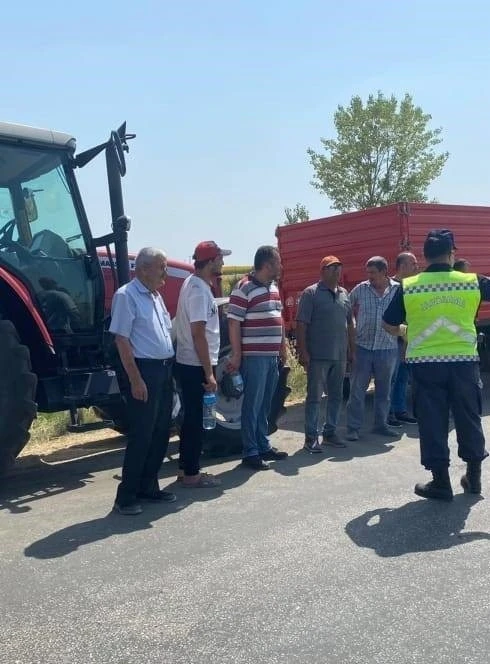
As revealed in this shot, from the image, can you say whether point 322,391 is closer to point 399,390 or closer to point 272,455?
point 272,455

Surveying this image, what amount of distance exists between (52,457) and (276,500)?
2682 millimetres

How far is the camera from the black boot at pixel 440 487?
4.88 m

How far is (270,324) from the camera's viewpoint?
233 inches

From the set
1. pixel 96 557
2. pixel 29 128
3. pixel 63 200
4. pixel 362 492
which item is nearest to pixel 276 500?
pixel 362 492

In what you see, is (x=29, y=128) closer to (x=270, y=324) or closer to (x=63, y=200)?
(x=63, y=200)

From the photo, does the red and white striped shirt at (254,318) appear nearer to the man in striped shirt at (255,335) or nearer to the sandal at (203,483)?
the man in striped shirt at (255,335)

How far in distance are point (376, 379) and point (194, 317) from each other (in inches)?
104

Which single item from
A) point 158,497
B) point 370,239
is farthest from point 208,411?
point 370,239

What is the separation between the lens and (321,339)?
6594 mm

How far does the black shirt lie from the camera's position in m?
4.99

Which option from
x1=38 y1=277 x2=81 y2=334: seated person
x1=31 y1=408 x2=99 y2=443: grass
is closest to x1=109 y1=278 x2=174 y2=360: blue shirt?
x1=38 y1=277 x2=81 y2=334: seated person

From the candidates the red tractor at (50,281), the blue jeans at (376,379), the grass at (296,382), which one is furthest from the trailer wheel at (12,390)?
the grass at (296,382)

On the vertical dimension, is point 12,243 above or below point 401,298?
above

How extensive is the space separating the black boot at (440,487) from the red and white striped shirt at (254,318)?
1.66 m
